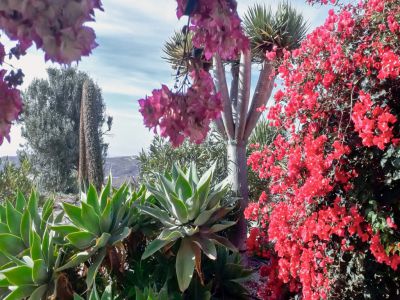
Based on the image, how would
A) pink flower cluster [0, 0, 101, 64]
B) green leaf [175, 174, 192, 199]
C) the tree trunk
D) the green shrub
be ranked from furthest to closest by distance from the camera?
the green shrub < the tree trunk < green leaf [175, 174, 192, 199] < pink flower cluster [0, 0, 101, 64]

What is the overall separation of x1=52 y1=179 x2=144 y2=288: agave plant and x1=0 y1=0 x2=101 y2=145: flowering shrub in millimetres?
2517

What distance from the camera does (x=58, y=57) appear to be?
3.67 feet

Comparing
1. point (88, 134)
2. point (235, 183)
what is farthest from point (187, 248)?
point (88, 134)

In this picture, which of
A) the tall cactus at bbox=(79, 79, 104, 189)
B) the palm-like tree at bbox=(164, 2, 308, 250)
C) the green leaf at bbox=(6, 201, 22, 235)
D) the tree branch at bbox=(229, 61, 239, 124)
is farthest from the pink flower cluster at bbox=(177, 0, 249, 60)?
the tall cactus at bbox=(79, 79, 104, 189)

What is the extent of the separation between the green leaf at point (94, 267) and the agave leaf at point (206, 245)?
74 cm

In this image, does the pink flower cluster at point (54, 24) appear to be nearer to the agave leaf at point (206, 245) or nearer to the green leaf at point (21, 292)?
the agave leaf at point (206, 245)

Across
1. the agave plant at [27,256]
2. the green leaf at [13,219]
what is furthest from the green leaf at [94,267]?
the green leaf at [13,219]

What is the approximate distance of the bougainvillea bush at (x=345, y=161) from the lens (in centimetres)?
313

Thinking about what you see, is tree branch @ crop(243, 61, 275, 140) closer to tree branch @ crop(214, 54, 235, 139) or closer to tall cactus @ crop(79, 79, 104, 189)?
tree branch @ crop(214, 54, 235, 139)

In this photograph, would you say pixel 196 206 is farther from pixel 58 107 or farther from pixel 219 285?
pixel 58 107

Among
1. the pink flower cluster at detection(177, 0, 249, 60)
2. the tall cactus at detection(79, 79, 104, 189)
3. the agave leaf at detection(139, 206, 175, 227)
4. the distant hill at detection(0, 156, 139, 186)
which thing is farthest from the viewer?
the distant hill at detection(0, 156, 139, 186)

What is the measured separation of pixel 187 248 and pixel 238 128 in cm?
445

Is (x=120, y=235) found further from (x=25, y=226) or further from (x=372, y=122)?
(x=372, y=122)

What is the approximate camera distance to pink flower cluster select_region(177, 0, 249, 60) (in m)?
1.51
